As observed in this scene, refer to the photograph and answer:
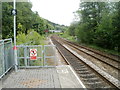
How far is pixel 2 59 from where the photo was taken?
7.11m

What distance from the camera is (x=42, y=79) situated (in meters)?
6.93

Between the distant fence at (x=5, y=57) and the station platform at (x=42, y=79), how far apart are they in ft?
1.44

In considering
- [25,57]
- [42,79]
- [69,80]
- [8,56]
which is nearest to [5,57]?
[8,56]

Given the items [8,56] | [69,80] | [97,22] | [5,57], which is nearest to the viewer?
[69,80]

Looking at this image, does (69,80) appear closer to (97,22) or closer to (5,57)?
(5,57)

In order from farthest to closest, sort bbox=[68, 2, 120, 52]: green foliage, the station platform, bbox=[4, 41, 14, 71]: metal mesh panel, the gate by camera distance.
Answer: bbox=[68, 2, 120, 52]: green foliage → the gate → bbox=[4, 41, 14, 71]: metal mesh panel → the station platform

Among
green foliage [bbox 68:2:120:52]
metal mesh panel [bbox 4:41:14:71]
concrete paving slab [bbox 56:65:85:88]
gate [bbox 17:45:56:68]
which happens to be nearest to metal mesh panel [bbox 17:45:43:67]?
gate [bbox 17:45:56:68]

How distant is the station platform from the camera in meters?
6.18

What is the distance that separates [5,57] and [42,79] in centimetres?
228

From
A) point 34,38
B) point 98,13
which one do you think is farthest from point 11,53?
point 98,13

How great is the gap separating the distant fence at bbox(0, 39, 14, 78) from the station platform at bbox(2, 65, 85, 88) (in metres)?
0.44

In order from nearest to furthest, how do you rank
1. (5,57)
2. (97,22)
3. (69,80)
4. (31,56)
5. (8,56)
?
1. (69,80)
2. (5,57)
3. (8,56)
4. (31,56)
5. (97,22)

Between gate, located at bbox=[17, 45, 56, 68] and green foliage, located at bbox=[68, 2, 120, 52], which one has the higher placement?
green foliage, located at bbox=[68, 2, 120, 52]

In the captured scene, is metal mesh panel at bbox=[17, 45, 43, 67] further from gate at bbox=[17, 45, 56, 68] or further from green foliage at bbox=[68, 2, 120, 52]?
green foliage at bbox=[68, 2, 120, 52]
